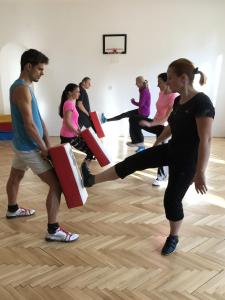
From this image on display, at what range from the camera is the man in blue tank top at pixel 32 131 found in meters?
2.14

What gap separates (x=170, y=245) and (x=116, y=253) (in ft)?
1.32

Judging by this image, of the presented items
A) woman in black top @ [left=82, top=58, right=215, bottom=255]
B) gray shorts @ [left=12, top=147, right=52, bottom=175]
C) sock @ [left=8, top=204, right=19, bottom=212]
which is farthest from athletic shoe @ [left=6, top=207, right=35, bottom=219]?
woman in black top @ [left=82, top=58, right=215, bottom=255]

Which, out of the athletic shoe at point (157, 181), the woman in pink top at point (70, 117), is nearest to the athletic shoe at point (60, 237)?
the woman in pink top at point (70, 117)

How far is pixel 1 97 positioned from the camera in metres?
7.06

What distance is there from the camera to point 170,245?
7.48ft

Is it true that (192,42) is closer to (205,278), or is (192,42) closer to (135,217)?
(135,217)

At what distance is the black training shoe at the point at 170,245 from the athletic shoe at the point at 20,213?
4.26 ft

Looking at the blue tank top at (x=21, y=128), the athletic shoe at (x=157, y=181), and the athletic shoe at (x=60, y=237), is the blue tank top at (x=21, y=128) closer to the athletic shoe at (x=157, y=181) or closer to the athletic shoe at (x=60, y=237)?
the athletic shoe at (x=60, y=237)

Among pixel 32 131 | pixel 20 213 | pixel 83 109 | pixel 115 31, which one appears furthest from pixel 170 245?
pixel 115 31

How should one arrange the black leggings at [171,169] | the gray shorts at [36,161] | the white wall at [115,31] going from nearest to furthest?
1. the black leggings at [171,169]
2. the gray shorts at [36,161]
3. the white wall at [115,31]

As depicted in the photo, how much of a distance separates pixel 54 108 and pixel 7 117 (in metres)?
1.09

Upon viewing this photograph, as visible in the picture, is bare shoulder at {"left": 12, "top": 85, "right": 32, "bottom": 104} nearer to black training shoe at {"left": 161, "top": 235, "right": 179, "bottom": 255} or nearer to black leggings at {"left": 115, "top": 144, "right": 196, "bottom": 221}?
black leggings at {"left": 115, "top": 144, "right": 196, "bottom": 221}

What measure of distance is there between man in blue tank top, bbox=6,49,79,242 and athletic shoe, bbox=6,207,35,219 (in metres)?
0.51

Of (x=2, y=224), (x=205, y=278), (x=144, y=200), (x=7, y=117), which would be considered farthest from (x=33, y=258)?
(x=7, y=117)
